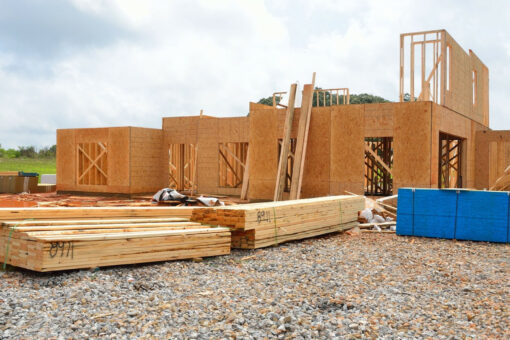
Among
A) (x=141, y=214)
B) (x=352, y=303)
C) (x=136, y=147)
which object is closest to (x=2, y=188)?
(x=136, y=147)

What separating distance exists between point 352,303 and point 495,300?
1806 mm

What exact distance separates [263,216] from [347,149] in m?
7.41

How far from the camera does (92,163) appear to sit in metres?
21.6

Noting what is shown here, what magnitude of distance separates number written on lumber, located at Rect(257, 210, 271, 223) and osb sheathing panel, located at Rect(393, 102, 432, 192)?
285 inches

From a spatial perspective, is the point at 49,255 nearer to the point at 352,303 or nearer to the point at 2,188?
the point at 352,303

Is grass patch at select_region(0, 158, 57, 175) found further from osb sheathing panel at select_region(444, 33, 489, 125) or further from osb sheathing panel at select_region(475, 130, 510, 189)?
osb sheathing panel at select_region(475, 130, 510, 189)

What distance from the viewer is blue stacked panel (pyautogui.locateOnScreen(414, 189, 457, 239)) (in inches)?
392

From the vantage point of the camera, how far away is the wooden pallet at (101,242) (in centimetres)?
618

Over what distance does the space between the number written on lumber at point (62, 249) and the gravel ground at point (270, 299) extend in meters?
0.28

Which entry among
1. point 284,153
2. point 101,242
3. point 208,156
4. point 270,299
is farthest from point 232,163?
point 270,299

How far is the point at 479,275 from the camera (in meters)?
6.84

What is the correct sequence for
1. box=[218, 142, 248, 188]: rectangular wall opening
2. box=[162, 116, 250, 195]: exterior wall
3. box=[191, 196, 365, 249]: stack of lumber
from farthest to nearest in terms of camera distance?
box=[218, 142, 248, 188]: rectangular wall opening → box=[162, 116, 250, 195]: exterior wall → box=[191, 196, 365, 249]: stack of lumber

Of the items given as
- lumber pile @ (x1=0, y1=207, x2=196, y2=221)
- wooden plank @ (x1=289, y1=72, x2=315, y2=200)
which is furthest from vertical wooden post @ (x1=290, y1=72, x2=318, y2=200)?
lumber pile @ (x1=0, y1=207, x2=196, y2=221)

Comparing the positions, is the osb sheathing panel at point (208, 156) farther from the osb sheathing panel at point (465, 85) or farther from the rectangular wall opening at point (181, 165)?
the osb sheathing panel at point (465, 85)
